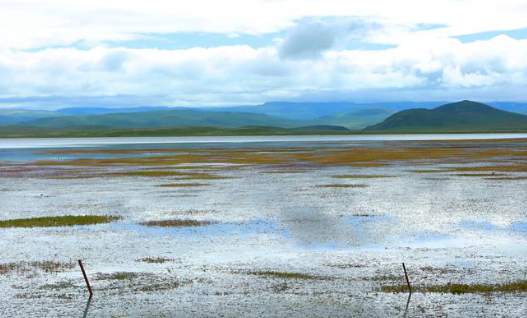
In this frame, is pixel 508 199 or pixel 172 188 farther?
pixel 172 188

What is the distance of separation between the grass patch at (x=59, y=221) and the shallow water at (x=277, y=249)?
52.3 inches

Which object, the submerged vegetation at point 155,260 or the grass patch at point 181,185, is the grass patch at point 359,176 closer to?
the grass patch at point 181,185

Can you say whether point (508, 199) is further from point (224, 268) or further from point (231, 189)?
point (224, 268)

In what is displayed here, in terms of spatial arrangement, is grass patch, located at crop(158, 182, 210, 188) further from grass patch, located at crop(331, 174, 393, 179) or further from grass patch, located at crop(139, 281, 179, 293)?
grass patch, located at crop(139, 281, 179, 293)

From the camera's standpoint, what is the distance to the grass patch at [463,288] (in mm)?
21781

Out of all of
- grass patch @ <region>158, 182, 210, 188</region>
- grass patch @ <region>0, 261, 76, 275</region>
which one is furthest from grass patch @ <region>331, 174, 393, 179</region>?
grass patch @ <region>0, 261, 76, 275</region>

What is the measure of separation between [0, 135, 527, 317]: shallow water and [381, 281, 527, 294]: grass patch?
48 cm

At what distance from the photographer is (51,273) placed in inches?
996

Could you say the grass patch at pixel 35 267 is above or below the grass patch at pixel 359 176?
above

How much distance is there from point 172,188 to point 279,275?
33.5m

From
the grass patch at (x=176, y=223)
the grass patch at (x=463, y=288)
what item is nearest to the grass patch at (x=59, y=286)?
the grass patch at (x=463, y=288)

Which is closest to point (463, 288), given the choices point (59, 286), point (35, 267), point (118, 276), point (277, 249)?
point (277, 249)

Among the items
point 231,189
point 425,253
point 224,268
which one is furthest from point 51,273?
point 231,189

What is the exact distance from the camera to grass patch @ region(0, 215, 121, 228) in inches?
1470
